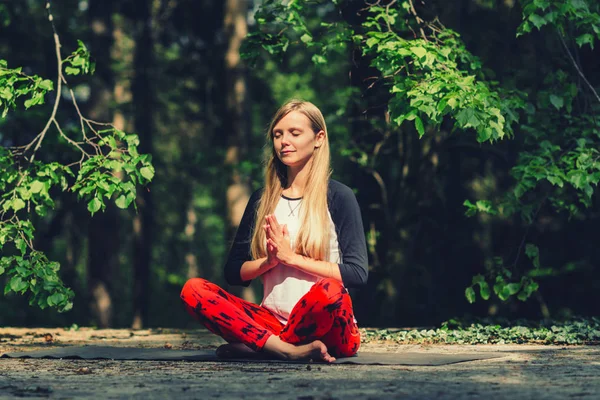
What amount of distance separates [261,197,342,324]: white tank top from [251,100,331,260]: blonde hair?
0.08 m

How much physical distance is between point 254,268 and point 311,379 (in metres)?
1.18

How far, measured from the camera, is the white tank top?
589 centimetres

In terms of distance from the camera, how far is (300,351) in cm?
568

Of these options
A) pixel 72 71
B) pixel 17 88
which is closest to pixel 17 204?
pixel 17 88

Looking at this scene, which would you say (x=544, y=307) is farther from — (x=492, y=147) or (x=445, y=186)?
(x=492, y=147)

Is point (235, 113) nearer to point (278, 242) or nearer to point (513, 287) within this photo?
point (513, 287)

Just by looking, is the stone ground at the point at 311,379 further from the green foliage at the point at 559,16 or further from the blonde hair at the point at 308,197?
the green foliage at the point at 559,16

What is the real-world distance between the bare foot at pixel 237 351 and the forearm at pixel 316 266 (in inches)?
27.7

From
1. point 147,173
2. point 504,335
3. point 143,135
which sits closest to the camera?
point 147,173

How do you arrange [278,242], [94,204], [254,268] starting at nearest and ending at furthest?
[278,242]
[254,268]
[94,204]

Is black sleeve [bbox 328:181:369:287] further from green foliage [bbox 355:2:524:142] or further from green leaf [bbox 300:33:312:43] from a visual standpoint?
green leaf [bbox 300:33:312:43]

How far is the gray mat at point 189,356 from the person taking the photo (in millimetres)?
5855

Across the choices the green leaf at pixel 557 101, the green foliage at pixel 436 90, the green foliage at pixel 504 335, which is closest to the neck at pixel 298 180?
the green foliage at pixel 436 90

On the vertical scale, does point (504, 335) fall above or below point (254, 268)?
below
